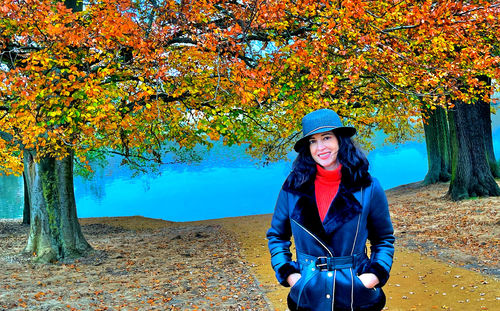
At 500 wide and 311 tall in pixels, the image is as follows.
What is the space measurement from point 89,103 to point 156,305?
4830 mm

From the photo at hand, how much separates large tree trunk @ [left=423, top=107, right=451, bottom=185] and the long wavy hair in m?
24.0

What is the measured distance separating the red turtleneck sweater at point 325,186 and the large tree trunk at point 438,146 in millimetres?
24033

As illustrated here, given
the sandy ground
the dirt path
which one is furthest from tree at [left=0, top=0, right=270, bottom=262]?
the dirt path

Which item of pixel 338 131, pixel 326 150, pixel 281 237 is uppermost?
pixel 338 131

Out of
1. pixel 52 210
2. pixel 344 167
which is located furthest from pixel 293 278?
pixel 52 210

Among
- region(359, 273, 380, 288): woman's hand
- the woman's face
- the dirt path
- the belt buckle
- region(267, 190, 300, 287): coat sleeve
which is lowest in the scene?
the dirt path

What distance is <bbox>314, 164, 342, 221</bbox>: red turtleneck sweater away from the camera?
11.6ft

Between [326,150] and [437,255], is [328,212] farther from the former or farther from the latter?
[437,255]

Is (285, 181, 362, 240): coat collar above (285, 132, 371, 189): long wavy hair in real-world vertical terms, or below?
below

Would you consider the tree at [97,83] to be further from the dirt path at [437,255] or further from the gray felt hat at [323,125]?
the gray felt hat at [323,125]

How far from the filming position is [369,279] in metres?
3.33

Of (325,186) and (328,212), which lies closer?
(328,212)

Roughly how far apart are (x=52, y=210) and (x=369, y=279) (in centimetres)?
1240

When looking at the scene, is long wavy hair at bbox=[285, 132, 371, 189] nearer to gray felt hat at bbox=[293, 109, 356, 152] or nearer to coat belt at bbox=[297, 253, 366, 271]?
gray felt hat at bbox=[293, 109, 356, 152]
